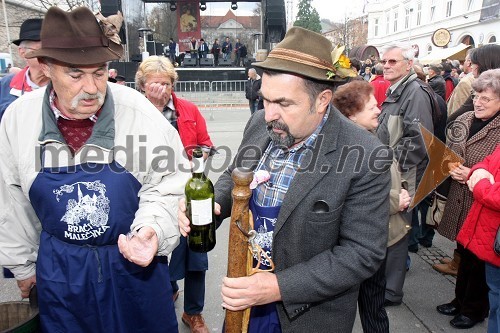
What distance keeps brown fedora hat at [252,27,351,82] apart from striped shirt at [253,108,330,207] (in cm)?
25

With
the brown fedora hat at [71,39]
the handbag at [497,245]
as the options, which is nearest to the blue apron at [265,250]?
the brown fedora hat at [71,39]

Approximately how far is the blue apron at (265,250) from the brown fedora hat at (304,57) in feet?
2.19

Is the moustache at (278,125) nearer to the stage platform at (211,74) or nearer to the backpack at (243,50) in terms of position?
the stage platform at (211,74)

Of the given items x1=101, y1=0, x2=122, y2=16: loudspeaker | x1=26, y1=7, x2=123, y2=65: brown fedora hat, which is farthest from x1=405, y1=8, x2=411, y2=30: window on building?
x1=26, y1=7, x2=123, y2=65: brown fedora hat

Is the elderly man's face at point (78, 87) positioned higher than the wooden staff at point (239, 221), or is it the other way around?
the elderly man's face at point (78, 87)

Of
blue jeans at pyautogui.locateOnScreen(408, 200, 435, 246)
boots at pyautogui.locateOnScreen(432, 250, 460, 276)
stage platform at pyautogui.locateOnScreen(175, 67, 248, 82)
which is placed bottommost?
boots at pyautogui.locateOnScreen(432, 250, 460, 276)

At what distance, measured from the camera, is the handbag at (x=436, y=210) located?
3910mm

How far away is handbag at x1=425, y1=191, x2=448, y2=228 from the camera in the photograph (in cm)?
391

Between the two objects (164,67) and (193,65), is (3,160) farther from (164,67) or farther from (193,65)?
(193,65)

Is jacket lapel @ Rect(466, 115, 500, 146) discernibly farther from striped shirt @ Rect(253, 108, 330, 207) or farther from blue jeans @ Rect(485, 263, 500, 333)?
striped shirt @ Rect(253, 108, 330, 207)

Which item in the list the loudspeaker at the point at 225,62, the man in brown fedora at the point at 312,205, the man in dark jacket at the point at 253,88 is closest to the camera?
the man in brown fedora at the point at 312,205

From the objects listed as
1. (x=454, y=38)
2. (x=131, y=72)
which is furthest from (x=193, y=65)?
(x=454, y=38)

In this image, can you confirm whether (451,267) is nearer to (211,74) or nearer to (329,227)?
(329,227)

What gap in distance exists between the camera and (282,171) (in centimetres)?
198
